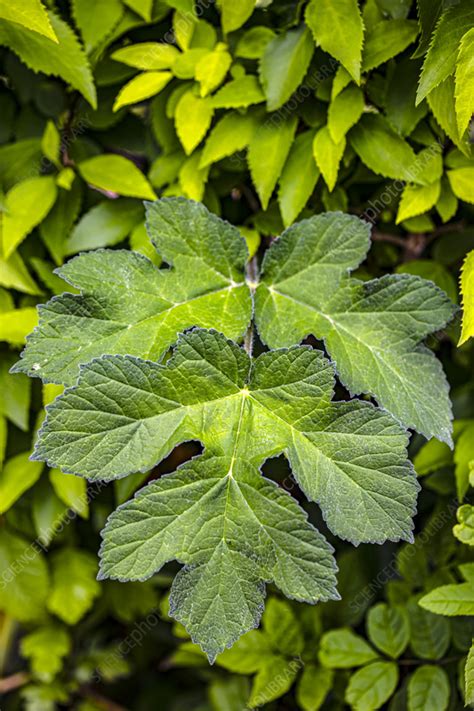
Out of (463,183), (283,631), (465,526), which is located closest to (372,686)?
(283,631)

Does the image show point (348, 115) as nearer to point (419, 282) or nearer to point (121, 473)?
point (419, 282)

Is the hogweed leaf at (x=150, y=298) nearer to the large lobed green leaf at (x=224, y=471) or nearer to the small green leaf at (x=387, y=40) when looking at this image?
the large lobed green leaf at (x=224, y=471)

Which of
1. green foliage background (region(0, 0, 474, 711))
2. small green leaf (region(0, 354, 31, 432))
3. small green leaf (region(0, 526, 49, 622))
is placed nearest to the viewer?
green foliage background (region(0, 0, 474, 711))

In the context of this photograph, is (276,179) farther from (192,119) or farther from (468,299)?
(468,299)

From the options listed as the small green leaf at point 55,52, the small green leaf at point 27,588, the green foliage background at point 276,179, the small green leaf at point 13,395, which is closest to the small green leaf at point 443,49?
the green foliage background at point 276,179

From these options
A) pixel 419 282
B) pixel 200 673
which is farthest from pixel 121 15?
pixel 200 673

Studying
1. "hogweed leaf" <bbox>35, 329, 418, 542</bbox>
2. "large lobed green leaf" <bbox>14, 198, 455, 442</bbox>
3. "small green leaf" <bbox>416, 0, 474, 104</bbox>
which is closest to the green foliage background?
"small green leaf" <bbox>416, 0, 474, 104</bbox>

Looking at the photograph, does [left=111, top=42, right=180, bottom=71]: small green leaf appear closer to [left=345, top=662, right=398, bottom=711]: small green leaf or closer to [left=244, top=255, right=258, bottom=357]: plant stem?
[left=244, top=255, right=258, bottom=357]: plant stem
